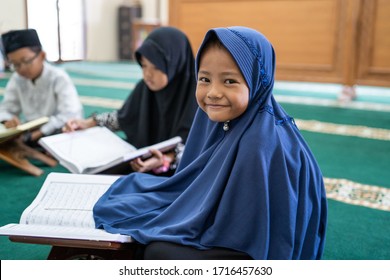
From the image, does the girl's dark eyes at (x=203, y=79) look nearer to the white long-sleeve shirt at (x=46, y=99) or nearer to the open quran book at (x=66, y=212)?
the open quran book at (x=66, y=212)

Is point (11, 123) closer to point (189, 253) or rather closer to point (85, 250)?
point (85, 250)

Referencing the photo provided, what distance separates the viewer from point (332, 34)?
3.92 metres

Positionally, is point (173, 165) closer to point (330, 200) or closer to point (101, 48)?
point (330, 200)

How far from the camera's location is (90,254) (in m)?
1.18

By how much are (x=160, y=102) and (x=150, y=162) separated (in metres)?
0.37

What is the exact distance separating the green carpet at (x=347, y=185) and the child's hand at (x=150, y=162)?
423 millimetres

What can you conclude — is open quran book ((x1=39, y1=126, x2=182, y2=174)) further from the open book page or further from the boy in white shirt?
the boy in white shirt

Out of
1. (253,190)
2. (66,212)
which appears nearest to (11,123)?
(66,212)

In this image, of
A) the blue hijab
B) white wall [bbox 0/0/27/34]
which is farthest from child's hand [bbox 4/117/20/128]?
the blue hijab

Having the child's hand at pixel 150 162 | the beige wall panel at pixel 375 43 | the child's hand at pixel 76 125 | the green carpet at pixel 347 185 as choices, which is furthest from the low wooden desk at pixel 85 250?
the beige wall panel at pixel 375 43

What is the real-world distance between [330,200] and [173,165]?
26.2 inches

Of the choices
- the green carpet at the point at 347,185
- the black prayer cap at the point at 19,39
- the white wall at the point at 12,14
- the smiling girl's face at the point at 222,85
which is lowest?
the green carpet at the point at 347,185

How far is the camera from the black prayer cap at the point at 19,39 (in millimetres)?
1791
